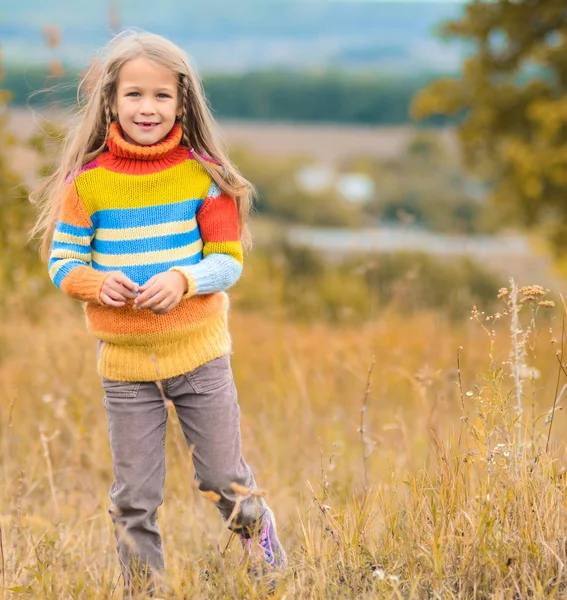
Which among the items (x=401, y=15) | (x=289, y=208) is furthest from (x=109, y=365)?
(x=401, y=15)

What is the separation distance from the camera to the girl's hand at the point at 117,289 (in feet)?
7.22

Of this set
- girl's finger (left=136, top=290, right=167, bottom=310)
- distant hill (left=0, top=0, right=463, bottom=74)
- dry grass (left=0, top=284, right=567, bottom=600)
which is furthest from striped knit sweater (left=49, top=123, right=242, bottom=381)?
distant hill (left=0, top=0, right=463, bottom=74)

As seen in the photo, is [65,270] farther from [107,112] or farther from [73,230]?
[107,112]

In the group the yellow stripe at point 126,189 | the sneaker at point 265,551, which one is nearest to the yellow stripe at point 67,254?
the yellow stripe at point 126,189

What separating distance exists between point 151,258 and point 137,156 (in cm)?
29

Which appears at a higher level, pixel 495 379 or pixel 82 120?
pixel 82 120

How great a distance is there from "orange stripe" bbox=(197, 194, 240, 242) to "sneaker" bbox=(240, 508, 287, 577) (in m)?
0.82

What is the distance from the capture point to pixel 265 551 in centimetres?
246

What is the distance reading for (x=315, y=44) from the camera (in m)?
167

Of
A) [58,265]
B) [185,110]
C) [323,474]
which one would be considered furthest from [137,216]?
[323,474]

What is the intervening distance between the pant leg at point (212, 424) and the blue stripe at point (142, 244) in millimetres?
362

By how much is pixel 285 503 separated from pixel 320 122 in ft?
324

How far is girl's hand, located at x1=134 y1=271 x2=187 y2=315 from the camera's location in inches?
86.0

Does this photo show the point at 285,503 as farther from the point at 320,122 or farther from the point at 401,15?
the point at 401,15
